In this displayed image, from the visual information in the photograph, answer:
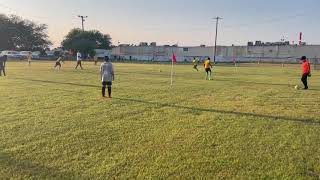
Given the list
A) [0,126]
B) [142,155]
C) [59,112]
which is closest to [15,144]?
[0,126]

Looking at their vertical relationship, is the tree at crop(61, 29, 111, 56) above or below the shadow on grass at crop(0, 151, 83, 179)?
above

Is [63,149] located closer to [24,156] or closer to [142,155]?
[24,156]

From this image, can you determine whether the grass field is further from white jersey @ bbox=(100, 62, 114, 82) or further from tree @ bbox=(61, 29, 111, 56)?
tree @ bbox=(61, 29, 111, 56)

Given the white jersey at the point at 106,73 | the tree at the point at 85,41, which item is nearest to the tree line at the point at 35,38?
the tree at the point at 85,41

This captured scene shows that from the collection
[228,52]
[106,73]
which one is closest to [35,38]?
[228,52]

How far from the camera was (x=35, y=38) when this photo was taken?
119625 millimetres

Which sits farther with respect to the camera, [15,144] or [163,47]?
[163,47]

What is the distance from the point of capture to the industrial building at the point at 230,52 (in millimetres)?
109688

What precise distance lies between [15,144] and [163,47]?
125527 millimetres

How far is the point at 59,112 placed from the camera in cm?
1218

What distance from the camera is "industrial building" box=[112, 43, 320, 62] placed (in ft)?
360

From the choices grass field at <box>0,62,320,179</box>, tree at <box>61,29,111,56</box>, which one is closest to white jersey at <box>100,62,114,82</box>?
grass field at <box>0,62,320,179</box>

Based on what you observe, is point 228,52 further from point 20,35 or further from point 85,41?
point 20,35

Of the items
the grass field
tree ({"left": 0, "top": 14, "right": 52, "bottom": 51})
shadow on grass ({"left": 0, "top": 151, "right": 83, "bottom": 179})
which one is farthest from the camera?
tree ({"left": 0, "top": 14, "right": 52, "bottom": 51})
